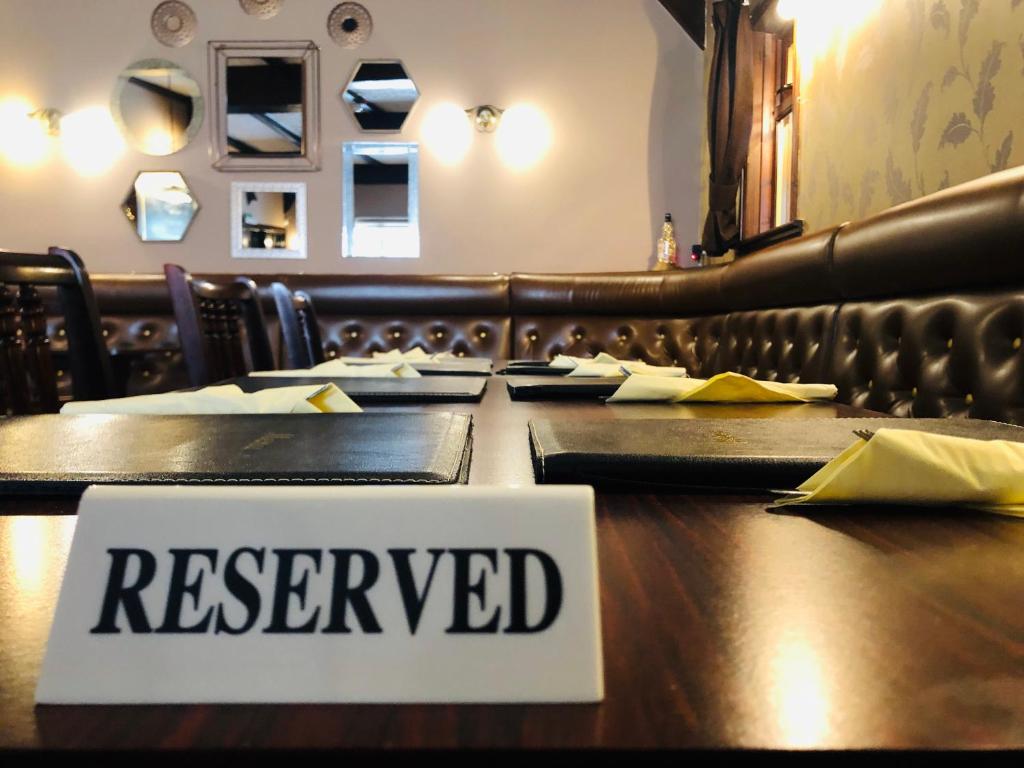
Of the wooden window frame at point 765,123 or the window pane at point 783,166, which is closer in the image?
the window pane at point 783,166

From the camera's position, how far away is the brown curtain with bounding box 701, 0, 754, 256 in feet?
10.9

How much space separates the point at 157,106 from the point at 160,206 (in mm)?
584

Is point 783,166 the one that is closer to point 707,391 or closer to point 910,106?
point 910,106

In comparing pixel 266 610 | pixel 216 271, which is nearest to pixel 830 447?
pixel 266 610

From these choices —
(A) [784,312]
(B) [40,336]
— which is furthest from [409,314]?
(B) [40,336]

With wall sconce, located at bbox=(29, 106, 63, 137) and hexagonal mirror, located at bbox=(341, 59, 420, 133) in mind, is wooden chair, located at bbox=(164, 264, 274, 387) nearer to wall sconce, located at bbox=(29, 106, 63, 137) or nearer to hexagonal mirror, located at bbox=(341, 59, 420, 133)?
hexagonal mirror, located at bbox=(341, 59, 420, 133)

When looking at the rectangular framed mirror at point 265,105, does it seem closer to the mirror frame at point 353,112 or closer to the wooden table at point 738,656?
the mirror frame at point 353,112

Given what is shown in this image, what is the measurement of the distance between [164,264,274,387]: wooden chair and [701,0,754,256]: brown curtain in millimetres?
2200

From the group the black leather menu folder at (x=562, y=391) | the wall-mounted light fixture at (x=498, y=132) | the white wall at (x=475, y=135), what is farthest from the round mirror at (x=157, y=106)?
the black leather menu folder at (x=562, y=391)

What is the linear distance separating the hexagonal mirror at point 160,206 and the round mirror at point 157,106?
0.17 metres

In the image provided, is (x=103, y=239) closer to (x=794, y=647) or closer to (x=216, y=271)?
(x=216, y=271)

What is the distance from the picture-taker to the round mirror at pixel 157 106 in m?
4.50

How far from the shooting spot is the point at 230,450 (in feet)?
1.79

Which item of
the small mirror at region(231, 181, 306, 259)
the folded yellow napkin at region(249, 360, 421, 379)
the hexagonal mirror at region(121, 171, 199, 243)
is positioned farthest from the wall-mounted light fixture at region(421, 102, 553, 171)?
the folded yellow napkin at region(249, 360, 421, 379)
